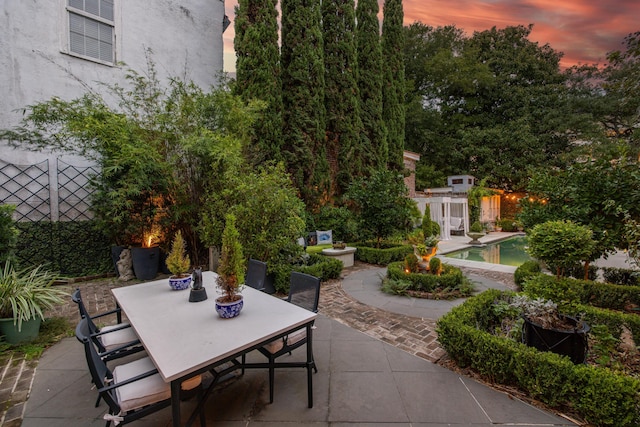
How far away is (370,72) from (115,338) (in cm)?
1215

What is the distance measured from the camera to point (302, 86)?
9.77 meters

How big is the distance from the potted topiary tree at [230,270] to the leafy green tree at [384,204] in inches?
238

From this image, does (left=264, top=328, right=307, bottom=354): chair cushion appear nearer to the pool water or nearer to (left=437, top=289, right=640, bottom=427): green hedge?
(left=437, top=289, right=640, bottom=427): green hedge

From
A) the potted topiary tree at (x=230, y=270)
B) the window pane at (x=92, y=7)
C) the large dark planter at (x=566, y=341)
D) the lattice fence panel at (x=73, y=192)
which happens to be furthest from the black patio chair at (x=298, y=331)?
the window pane at (x=92, y=7)

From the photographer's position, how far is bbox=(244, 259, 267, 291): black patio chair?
3396mm

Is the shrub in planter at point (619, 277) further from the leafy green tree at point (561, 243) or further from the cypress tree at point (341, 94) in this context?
the cypress tree at point (341, 94)

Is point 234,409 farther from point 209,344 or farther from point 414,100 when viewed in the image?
point 414,100

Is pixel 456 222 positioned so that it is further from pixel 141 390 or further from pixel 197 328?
pixel 141 390

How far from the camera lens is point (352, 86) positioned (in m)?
10.8

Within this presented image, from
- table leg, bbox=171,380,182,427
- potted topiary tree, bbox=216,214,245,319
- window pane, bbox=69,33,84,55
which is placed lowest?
table leg, bbox=171,380,182,427

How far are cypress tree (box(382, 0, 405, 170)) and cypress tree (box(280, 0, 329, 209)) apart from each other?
4.00m

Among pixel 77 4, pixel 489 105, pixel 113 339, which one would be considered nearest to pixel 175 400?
pixel 113 339

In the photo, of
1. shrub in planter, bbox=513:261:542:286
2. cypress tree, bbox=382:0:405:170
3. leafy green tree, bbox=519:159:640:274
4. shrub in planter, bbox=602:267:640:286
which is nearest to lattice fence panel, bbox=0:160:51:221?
leafy green tree, bbox=519:159:640:274

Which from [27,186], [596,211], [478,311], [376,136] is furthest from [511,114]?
[27,186]
